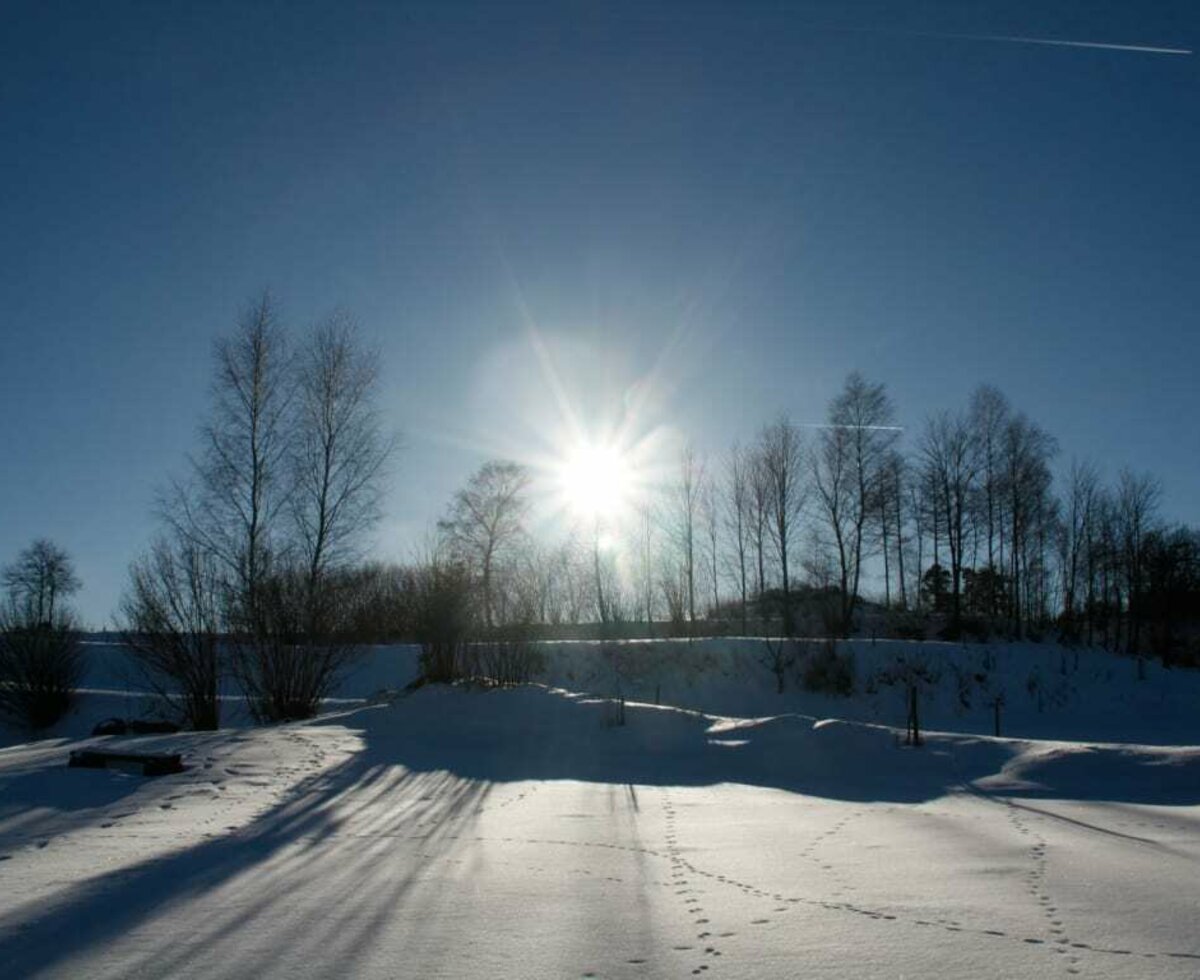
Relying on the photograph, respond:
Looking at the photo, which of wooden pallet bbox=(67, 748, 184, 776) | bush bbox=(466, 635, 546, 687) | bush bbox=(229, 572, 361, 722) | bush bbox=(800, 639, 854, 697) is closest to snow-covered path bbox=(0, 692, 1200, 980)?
wooden pallet bbox=(67, 748, 184, 776)

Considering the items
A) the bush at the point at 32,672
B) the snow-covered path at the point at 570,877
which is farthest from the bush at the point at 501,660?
the bush at the point at 32,672

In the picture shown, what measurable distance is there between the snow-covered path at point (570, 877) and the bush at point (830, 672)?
554 inches

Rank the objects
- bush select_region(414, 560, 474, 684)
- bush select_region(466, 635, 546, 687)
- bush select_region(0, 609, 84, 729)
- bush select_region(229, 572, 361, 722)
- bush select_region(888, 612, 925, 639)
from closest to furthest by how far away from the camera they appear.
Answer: bush select_region(229, 572, 361, 722), bush select_region(466, 635, 546, 687), bush select_region(414, 560, 474, 684), bush select_region(0, 609, 84, 729), bush select_region(888, 612, 925, 639)


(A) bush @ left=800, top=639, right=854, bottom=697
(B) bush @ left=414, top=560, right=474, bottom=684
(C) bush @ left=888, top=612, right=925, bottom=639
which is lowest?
(A) bush @ left=800, top=639, right=854, bottom=697

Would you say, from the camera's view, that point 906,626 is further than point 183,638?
Yes

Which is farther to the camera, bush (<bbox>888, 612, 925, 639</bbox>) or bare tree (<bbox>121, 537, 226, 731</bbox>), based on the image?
bush (<bbox>888, 612, 925, 639</bbox>)

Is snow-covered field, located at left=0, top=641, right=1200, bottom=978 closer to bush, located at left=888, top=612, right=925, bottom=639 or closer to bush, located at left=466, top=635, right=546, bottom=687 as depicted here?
bush, located at left=466, top=635, right=546, bottom=687

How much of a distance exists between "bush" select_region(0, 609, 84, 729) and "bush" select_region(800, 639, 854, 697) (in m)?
20.6

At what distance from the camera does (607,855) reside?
5.96 m

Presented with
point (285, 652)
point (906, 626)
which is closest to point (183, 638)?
point (285, 652)

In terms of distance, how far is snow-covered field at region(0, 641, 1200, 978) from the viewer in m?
3.67

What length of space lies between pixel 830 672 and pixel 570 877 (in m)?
20.9

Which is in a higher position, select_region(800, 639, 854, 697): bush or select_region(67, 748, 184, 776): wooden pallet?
select_region(67, 748, 184, 776): wooden pallet

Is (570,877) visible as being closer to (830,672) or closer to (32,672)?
(830,672)
